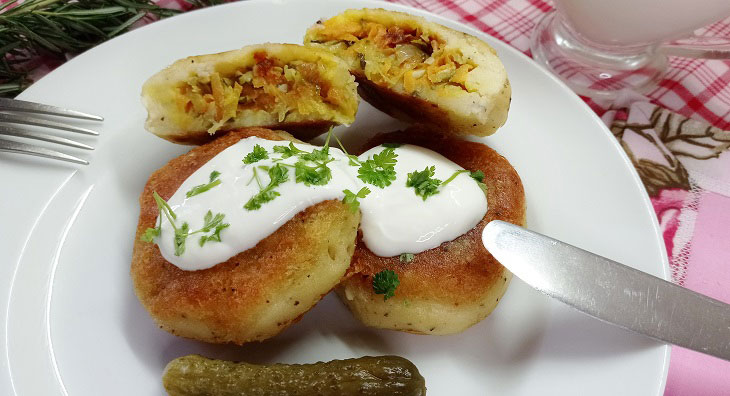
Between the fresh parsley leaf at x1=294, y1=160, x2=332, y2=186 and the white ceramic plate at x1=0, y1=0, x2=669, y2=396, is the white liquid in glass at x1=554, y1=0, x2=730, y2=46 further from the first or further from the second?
the fresh parsley leaf at x1=294, y1=160, x2=332, y2=186

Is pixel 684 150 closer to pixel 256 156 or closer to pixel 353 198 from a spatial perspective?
pixel 353 198

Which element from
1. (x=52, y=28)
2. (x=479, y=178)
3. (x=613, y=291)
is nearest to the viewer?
(x=613, y=291)

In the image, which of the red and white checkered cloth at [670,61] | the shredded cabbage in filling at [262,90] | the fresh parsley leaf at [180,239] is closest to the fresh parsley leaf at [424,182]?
the shredded cabbage in filling at [262,90]

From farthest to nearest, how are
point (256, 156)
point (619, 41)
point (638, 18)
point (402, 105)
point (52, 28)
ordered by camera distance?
point (619, 41) < point (638, 18) < point (52, 28) < point (402, 105) < point (256, 156)

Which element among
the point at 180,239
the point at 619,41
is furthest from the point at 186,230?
the point at 619,41

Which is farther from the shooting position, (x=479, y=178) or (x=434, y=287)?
(x=479, y=178)

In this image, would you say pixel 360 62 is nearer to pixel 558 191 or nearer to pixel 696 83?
pixel 558 191

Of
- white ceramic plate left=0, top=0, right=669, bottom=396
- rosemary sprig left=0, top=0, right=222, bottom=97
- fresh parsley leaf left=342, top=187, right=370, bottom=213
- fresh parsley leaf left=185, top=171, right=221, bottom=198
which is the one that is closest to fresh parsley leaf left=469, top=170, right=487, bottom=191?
white ceramic plate left=0, top=0, right=669, bottom=396
